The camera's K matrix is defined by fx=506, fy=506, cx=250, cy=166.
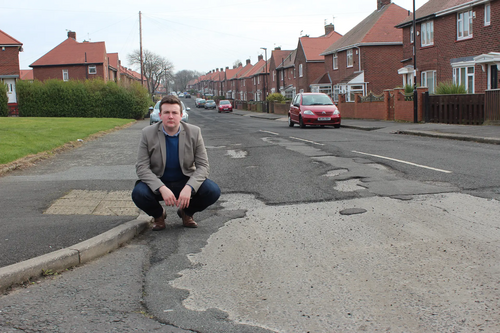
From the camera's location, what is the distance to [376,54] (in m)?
42.9

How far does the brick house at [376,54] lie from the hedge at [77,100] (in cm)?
1870

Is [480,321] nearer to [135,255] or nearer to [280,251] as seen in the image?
[280,251]

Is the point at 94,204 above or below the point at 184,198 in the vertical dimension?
below

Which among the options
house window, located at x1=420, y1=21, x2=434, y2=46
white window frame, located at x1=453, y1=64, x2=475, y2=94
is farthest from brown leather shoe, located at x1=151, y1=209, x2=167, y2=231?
house window, located at x1=420, y1=21, x2=434, y2=46

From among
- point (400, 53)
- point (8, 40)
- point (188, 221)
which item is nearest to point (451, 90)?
point (188, 221)

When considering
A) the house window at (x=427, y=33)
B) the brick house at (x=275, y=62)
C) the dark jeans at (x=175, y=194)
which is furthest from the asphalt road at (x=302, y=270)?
the brick house at (x=275, y=62)

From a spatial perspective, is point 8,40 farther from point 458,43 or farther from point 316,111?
point 458,43

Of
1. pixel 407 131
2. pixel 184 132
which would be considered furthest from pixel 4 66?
pixel 184 132

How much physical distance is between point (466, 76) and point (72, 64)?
52.4m

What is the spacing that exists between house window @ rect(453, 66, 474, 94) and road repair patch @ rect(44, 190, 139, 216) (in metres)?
24.7

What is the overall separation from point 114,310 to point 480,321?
93.8 inches

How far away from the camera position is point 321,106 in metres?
24.1

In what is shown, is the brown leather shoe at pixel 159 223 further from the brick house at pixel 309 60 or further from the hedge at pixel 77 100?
the brick house at pixel 309 60

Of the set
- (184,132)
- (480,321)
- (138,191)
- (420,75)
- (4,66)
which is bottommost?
(480,321)
